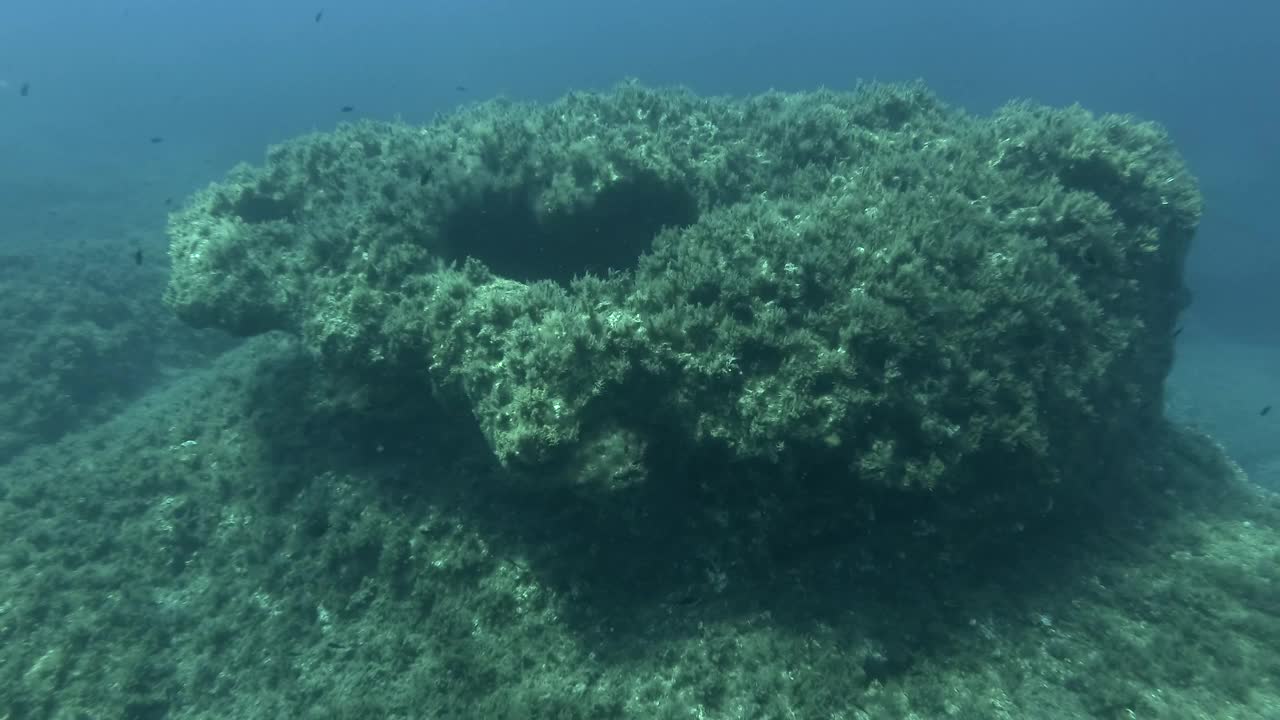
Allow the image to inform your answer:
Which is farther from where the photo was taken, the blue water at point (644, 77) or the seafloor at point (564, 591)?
the blue water at point (644, 77)

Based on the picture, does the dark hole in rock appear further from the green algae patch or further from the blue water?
the blue water

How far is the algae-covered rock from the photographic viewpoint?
809 centimetres

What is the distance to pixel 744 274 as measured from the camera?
8.77 metres

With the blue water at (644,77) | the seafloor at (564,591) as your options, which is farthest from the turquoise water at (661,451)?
the blue water at (644,77)

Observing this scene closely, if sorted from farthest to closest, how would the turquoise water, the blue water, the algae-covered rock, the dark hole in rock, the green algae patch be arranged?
the blue water
the dark hole in rock
the algae-covered rock
the turquoise water
the green algae patch

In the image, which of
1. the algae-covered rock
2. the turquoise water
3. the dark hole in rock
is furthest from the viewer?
the dark hole in rock

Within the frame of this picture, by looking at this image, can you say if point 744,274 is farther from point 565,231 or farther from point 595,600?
point 595,600

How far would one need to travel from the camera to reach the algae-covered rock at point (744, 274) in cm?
809

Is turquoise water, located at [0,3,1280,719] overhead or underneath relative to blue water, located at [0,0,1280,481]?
underneath

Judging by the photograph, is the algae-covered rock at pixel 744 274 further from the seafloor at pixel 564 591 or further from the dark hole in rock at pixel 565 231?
the seafloor at pixel 564 591

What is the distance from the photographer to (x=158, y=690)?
9.45 m

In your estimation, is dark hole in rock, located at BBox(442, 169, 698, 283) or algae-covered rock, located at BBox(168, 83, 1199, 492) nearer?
algae-covered rock, located at BBox(168, 83, 1199, 492)

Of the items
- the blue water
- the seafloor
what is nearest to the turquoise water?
the seafloor

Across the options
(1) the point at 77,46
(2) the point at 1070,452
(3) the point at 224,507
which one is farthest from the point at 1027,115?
(1) the point at 77,46
